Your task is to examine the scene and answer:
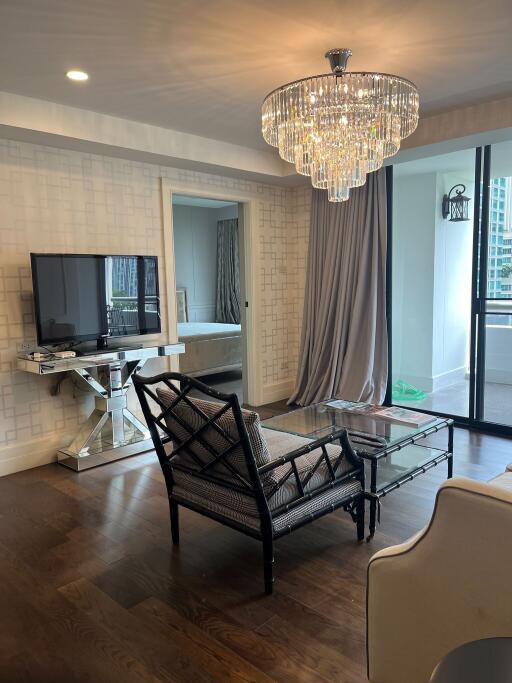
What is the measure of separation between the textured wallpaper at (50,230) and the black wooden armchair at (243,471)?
1.66m

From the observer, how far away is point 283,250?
18.4ft

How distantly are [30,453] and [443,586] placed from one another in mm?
3232

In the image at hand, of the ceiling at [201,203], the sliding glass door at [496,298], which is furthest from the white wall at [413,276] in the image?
the ceiling at [201,203]

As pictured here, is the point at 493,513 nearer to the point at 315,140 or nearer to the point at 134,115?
the point at 315,140

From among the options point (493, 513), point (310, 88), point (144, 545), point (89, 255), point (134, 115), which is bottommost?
point (144, 545)

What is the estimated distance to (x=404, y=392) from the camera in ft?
16.6

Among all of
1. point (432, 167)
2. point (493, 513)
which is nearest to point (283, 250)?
point (432, 167)

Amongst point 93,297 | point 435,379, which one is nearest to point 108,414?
point 93,297

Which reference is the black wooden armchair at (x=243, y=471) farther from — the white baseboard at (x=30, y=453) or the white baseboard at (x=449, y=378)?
the white baseboard at (x=449, y=378)

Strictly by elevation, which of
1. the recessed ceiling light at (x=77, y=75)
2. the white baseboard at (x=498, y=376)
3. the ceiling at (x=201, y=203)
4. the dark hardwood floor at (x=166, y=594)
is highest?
the ceiling at (x=201, y=203)

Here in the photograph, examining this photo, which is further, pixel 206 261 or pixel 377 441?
pixel 206 261

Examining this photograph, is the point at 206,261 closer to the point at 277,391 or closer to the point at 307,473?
the point at 277,391

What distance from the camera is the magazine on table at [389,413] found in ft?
10.6

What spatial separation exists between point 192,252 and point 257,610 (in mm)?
7276
